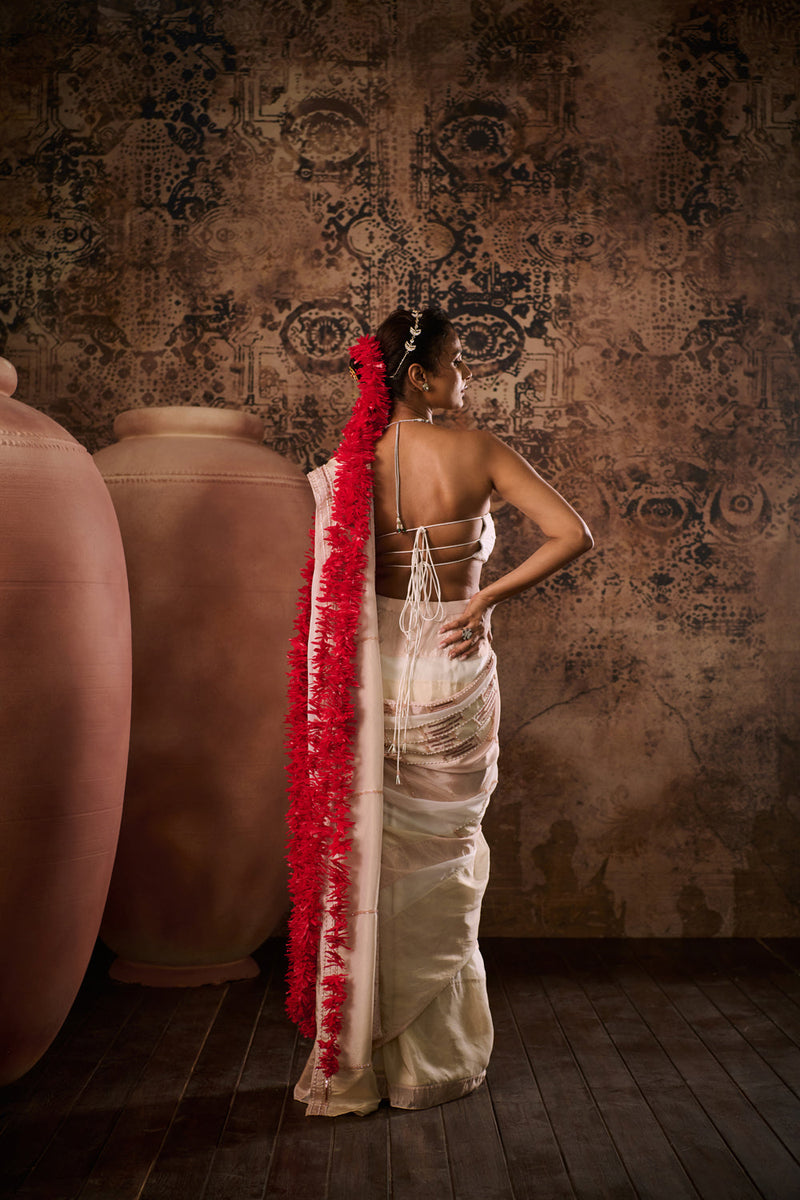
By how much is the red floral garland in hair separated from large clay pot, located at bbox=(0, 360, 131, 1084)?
1.45 ft

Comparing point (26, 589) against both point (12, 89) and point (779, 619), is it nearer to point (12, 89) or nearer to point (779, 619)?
point (12, 89)

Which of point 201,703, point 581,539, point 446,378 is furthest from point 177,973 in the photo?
point 446,378

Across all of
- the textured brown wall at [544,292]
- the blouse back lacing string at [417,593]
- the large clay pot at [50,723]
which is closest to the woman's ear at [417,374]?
the blouse back lacing string at [417,593]

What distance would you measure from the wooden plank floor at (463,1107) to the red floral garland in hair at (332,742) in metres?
0.24

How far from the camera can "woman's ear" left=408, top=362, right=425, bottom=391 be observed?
2.42 m

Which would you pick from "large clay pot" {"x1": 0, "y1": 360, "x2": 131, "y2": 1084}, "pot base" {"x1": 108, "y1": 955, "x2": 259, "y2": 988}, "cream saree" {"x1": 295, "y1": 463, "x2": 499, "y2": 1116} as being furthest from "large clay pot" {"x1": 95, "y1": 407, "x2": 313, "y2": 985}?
"cream saree" {"x1": 295, "y1": 463, "x2": 499, "y2": 1116}

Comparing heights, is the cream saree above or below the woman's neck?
below

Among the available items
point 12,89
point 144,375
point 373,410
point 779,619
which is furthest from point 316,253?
point 779,619

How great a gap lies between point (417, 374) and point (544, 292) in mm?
1324

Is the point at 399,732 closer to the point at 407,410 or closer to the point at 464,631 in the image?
the point at 464,631

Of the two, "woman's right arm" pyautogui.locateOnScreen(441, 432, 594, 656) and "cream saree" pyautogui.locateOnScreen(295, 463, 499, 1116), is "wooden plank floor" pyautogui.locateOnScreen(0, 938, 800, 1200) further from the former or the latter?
"woman's right arm" pyautogui.locateOnScreen(441, 432, 594, 656)

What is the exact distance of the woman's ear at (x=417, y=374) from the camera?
95.2 inches

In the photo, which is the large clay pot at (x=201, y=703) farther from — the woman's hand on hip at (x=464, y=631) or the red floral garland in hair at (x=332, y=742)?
the woman's hand on hip at (x=464, y=631)

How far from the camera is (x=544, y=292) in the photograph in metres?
3.55
